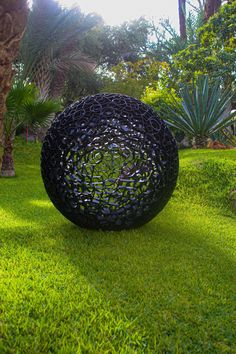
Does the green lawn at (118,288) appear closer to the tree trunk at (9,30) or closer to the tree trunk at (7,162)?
the tree trunk at (9,30)

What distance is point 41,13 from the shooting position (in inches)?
643

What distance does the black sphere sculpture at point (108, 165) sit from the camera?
3.93m

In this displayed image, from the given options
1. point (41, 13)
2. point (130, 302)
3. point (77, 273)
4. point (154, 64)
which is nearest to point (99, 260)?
point (77, 273)

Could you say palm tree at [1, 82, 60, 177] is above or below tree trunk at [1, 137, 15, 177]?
above

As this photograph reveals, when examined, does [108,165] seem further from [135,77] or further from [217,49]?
[135,77]

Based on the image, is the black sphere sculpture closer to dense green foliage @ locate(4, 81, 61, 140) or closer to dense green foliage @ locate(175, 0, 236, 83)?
dense green foliage @ locate(4, 81, 61, 140)

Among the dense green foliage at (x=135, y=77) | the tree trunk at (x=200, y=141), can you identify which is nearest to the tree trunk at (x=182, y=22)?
the dense green foliage at (x=135, y=77)

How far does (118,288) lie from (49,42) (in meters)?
15.4

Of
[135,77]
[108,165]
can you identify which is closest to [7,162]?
[108,165]

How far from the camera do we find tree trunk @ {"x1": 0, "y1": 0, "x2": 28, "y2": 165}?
282 cm

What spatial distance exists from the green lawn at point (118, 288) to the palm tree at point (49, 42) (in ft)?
41.7

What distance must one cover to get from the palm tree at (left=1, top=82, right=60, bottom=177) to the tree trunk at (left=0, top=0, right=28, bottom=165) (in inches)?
222

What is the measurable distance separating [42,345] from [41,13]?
16.2 metres

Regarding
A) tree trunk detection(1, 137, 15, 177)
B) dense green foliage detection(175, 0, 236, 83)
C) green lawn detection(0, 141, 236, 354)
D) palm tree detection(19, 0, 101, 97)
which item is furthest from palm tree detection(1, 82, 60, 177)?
palm tree detection(19, 0, 101, 97)
